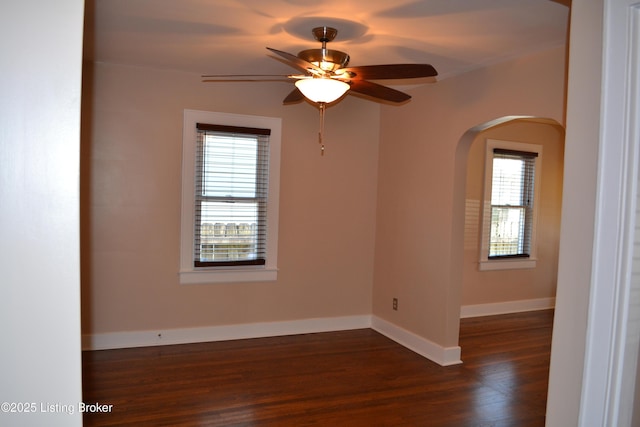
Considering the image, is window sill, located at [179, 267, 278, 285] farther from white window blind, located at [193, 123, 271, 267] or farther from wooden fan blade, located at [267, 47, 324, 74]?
wooden fan blade, located at [267, 47, 324, 74]

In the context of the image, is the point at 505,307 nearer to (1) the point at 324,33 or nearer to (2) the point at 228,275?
(2) the point at 228,275

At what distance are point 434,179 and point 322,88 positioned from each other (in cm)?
205

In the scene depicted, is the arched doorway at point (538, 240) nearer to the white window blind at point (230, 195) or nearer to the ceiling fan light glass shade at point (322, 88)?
the white window blind at point (230, 195)

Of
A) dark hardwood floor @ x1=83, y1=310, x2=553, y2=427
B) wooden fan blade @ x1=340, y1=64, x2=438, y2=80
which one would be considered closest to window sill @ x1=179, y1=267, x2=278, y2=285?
dark hardwood floor @ x1=83, y1=310, x2=553, y2=427

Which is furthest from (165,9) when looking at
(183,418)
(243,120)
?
(183,418)

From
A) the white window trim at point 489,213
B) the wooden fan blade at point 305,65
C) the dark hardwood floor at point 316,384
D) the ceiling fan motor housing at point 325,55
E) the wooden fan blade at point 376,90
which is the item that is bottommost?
the dark hardwood floor at point 316,384

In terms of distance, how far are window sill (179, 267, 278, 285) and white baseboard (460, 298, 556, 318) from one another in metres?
2.59

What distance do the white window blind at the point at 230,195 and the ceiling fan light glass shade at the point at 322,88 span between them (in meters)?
1.97

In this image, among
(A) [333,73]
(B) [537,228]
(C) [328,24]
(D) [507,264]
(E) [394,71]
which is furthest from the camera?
(B) [537,228]

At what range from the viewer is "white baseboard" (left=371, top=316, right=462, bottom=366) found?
4199 millimetres

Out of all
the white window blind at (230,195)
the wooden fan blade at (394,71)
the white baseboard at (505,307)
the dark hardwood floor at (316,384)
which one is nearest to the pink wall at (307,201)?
the white window blind at (230,195)

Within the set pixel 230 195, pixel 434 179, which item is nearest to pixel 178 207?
pixel 230 195

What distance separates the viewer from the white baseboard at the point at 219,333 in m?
4.23

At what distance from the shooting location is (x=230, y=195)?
4570 millimetres
